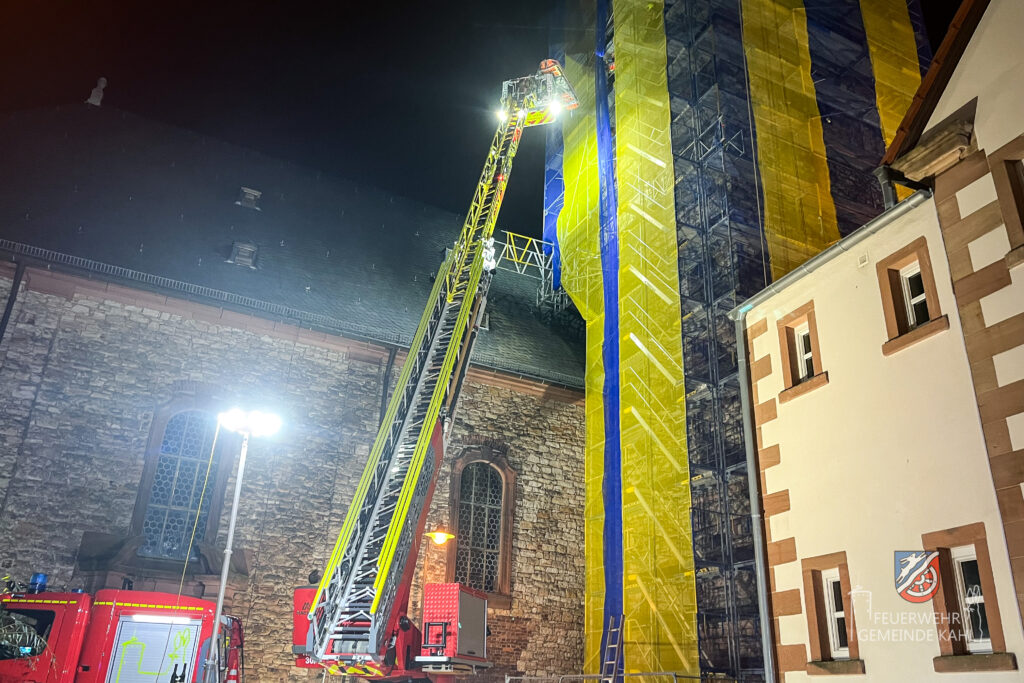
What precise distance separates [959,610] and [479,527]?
11.5 metres

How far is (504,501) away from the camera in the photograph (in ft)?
57.8

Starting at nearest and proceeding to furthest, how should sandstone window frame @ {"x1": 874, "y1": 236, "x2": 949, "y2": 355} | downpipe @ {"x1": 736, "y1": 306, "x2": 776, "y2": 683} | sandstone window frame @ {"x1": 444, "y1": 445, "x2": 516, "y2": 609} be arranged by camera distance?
sandstone window frame @ {"x1": 874, "y1": 236, "x2": 949, "y2": 355}
downpipe @ {"x1": 736, "y1": 306, "x2": 776, "y2": 683}
sandstone window frame @ {"x1": 444, "y1": 445, "x2": 516, "y2": 609}

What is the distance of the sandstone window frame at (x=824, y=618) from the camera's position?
7.76 metres

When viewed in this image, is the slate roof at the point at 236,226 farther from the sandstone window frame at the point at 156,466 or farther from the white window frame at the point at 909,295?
the white window frame at the point at 909,295

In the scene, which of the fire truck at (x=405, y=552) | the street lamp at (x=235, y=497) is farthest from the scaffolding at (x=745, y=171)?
the street lamp at (x=235, y=497)

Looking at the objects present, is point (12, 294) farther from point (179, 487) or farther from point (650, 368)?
point (650, 368)

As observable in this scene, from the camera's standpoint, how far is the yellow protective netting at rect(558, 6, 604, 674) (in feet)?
44.1

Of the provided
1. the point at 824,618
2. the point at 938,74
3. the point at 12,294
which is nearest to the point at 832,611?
the point at 824,618

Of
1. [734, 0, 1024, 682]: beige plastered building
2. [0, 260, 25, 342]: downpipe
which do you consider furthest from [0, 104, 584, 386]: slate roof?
[734, 0, 1024, 682]: beige plastered building

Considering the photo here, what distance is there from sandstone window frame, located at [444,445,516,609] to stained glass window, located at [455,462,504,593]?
0.30 feet

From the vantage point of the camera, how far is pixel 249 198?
1938 cm

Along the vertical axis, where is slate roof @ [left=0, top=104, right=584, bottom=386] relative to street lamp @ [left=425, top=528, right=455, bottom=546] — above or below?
above

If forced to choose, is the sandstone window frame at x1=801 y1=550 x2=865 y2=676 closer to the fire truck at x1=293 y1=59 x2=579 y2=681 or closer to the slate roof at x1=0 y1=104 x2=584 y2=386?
the fire truck at x1=293 y1=59 x2=579 y2=681

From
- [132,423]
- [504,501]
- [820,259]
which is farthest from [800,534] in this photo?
[132,423]
